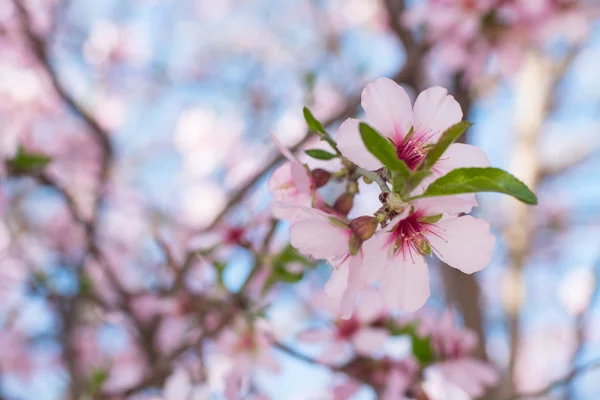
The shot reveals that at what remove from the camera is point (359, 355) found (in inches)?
44.1

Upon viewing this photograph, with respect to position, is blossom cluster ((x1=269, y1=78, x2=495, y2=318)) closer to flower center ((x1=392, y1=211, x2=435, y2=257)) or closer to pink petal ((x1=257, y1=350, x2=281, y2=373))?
flower center ((x1=392, y1=211, x2=435, y2=257))

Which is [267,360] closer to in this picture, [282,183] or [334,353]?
[334,353]

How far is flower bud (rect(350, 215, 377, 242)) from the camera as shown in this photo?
545 millimetres

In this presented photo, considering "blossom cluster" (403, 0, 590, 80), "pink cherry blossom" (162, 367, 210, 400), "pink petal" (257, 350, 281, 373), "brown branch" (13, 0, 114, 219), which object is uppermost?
"blossom cluster" (403, 0, 590, 80)

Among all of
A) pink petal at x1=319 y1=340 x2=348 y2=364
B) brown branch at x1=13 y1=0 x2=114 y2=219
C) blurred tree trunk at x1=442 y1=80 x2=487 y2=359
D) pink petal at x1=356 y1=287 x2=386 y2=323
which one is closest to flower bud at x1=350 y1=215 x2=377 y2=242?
pink petal at x1=356 y1=287 x2=386 y2=323

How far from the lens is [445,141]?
485mm

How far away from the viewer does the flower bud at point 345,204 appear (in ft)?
2.09

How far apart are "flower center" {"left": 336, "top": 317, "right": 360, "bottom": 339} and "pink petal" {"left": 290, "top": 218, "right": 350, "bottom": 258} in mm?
606

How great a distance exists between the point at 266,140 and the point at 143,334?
0.81 meters

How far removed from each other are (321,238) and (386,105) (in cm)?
16

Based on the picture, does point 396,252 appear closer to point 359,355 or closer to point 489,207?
point 359,355

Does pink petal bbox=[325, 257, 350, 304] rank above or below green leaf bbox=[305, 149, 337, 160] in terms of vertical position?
below

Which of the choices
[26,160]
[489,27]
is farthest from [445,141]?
[489,27]

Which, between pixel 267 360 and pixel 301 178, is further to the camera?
pixel 267 360
